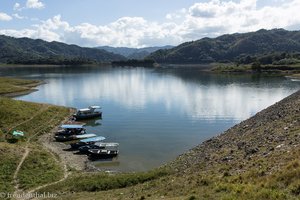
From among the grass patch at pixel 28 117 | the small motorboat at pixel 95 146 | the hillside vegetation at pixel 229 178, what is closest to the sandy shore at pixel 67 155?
A: the small motorboat at pixel 95 146

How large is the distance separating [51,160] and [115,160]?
10.1m

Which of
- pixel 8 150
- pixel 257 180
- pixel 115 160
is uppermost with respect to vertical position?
pixel 257 180

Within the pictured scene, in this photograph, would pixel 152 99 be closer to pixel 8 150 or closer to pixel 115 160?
pixel 115 160

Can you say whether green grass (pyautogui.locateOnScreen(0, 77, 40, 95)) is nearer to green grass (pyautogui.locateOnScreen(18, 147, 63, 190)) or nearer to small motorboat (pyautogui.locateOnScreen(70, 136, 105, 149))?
small motorboat (pyautogui.locateOnScreen(70, 136, 105, 149))

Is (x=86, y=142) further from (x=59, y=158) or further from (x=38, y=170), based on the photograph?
(x=38, y=170)

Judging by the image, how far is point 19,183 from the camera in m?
36.2

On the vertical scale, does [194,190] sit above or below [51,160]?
above

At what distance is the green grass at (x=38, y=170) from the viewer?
36.6 m

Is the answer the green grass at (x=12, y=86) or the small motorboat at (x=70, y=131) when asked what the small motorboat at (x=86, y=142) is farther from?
the green grass at (x=12, y=86)

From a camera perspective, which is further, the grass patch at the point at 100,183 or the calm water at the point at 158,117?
the calm water at the point at 158,117

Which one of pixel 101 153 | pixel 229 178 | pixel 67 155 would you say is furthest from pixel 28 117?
pixel 229 178

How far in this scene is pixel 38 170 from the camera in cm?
4119

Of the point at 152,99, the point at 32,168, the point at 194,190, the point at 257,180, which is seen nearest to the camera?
the point at 257,180

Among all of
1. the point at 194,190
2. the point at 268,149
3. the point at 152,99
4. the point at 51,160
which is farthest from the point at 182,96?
the point at 194,190
